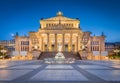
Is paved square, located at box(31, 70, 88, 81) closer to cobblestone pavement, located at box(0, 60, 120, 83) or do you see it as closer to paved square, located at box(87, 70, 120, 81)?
cobblestone pavement, located at box(0, 60, 120, 83)

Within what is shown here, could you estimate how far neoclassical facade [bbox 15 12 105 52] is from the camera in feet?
296

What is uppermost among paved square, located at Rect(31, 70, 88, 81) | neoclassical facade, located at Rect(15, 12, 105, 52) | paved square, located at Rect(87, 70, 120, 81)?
neoclassical facade, located at Rect(15, 12, 105, 52)

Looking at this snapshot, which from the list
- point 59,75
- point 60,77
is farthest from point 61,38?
point 60,77

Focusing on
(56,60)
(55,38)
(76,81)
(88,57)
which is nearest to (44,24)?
(55,38)

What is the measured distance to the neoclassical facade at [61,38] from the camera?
90.2 m

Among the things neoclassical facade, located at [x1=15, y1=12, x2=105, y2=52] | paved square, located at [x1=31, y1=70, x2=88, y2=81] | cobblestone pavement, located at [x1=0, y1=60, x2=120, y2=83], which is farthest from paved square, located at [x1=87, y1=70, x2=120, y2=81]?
neoclassical facade, located at [x1=15, y1=12, x2=105, y2=52]

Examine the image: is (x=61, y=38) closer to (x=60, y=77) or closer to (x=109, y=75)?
(x=109, y=75)

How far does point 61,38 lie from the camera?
9506 centimetres

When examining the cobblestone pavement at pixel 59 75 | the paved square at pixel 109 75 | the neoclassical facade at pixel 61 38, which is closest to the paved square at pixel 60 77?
the cobblestone pavement at pixel 59 75

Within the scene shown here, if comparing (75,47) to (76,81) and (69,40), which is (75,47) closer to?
(69,40)

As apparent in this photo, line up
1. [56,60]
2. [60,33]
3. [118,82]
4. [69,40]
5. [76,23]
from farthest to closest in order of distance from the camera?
[76,23] → [69,40] → [60,33] → [56,60] → [118,82]

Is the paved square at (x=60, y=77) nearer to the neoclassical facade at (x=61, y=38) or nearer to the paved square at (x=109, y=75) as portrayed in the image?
the paved square at (x=109, y=75)

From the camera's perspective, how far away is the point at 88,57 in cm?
7106

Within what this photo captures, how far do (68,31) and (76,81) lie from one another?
75.4 m
